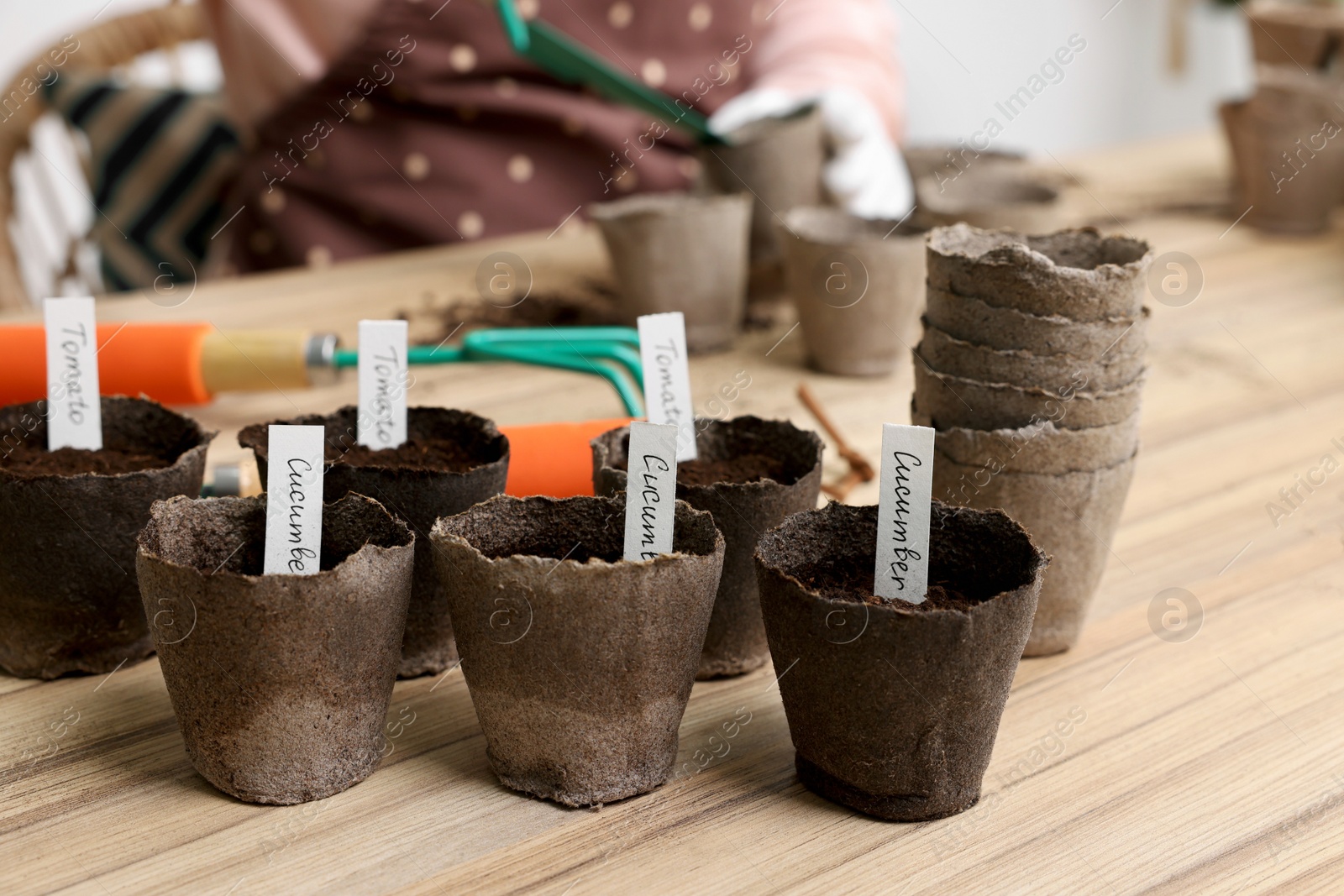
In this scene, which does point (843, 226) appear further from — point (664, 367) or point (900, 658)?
point (900, 658)

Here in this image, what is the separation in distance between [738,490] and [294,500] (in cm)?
29

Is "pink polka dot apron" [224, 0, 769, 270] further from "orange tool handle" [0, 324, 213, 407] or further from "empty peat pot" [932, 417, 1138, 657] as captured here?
"empty peat pot" [932, 417, 1138, 657]

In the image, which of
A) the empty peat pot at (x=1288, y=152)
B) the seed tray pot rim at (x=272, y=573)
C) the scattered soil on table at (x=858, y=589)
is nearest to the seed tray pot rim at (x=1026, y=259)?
the scattered soil on table at (x=858, y=589)

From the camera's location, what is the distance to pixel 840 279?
1415 millimetres

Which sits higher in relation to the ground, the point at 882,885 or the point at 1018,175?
the point at 1018,175

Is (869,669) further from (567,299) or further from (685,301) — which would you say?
(567,299)

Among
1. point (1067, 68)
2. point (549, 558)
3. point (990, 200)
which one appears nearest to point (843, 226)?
point (990, 200)

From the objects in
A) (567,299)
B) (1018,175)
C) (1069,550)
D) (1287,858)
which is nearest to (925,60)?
(1018,175)

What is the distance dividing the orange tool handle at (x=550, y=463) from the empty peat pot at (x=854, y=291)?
1.59ft

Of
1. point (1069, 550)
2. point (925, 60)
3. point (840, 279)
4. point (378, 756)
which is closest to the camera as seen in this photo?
point (378, 756)

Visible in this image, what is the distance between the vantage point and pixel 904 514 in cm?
78

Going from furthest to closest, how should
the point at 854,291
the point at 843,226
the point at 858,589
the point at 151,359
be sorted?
the point at 843,226 → the point at 854,291 → the point at 151,359 → the point at 858,589

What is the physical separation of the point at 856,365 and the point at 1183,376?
0.40m

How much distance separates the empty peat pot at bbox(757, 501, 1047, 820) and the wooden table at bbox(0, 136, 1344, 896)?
3cm
